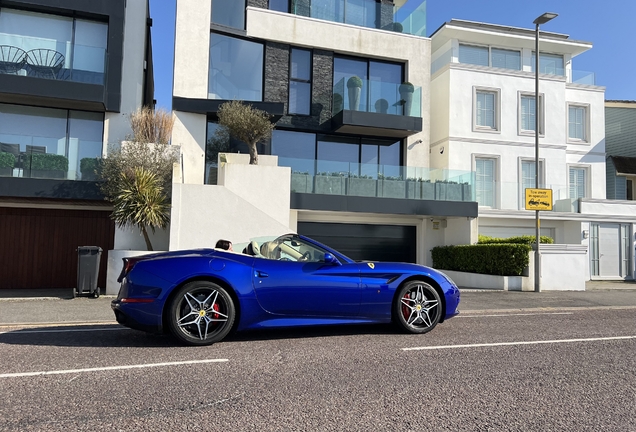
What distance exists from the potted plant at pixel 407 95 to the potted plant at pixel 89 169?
10.6 meters

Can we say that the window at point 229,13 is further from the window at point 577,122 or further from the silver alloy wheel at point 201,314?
the window at point 577,122

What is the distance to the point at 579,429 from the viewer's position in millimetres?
3346

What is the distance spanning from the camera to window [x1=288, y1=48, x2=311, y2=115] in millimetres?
18281

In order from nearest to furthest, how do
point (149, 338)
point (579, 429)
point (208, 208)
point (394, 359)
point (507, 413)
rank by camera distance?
point (579, 429)
point (507, 413)
point (394, 359)
point (149, 338)
point (208, 208)

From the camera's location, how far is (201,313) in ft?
18.8

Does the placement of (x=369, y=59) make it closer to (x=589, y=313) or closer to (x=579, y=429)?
(x=589, y=313)

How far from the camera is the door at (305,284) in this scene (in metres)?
5.91

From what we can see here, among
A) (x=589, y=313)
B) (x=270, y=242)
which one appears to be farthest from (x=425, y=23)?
(x=270, y=242)

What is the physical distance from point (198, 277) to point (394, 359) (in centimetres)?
238

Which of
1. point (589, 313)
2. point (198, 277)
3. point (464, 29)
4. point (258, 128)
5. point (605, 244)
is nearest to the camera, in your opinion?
point (198, 277)

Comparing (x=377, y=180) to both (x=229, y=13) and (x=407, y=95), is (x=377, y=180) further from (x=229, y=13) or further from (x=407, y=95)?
(x=229, y=13)

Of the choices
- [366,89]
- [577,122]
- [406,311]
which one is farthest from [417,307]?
[577,122]

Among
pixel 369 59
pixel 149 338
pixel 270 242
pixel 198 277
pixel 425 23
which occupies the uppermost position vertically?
pixel 425 23

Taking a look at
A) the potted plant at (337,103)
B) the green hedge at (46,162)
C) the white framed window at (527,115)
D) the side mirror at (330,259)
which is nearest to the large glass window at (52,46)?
the green hedge at (46,162)
